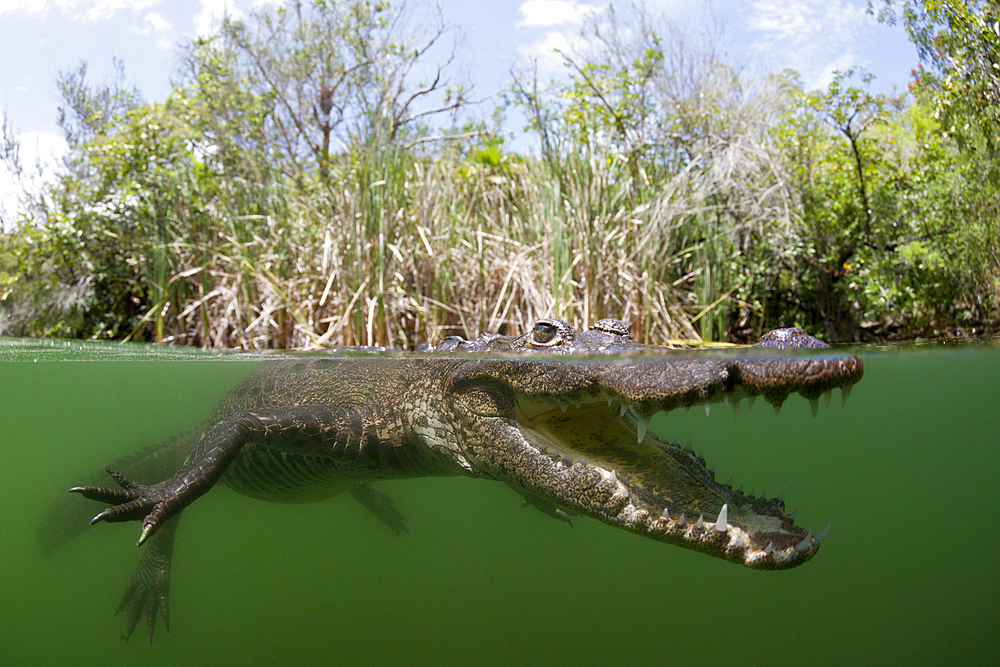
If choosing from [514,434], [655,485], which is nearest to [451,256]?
[514,434]

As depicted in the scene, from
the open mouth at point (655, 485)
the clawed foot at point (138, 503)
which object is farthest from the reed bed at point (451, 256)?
the clawed foot at point (138, 503)

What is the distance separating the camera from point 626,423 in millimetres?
3301

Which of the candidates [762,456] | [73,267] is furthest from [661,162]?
[762,456]

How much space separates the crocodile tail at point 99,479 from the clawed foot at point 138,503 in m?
1.60

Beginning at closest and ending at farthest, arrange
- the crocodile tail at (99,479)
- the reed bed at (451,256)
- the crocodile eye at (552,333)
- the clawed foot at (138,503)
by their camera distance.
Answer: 1. the clawed foot at (138,503)
2. the crocodile eye at (552,333)
3. the crocodile tail at (99,479)
4. the reed bed at (451,256)

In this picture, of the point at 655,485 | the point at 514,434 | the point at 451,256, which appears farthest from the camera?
the point at 451,256

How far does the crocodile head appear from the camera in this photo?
2.05m

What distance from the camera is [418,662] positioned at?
25.0ft

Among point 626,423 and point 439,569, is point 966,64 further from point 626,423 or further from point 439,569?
point 439,569

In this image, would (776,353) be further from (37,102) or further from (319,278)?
(37,102)

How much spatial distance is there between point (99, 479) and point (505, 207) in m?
5.32

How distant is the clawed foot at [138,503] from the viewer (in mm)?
2709

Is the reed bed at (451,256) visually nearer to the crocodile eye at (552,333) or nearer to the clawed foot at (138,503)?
the crocodile eye at (552,333)

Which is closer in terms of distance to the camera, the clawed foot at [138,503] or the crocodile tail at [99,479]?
the clawed foot at [138,503]
